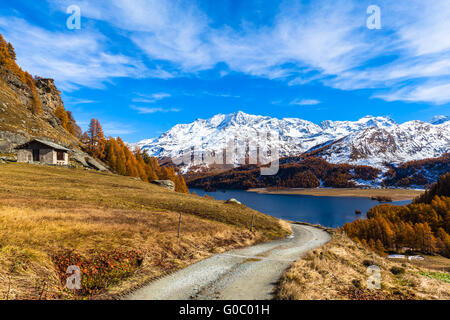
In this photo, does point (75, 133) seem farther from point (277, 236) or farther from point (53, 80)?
point (277, 236)

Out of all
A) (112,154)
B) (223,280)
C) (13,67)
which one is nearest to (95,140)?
(112,154)

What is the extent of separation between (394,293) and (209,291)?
10213 millimetres

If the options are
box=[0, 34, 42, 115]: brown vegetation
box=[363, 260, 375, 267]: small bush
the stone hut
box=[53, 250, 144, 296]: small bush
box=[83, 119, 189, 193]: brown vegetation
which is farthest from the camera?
box=[83, 119, 189, 193]: brown vegetation

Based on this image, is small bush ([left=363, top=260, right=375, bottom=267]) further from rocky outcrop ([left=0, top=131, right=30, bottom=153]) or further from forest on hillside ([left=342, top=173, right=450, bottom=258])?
rocky outcrop ([left=0, top=131, right=30, bottom=153])

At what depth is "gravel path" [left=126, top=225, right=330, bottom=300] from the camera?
1166cm

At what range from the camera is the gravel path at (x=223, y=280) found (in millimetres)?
11664

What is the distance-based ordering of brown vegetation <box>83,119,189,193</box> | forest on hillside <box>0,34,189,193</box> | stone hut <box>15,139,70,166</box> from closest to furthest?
stone hut <box>15,139,70,166</box> < forest on hillside <box>0,34,189,193</box> < brown vegetation <box>83,119,189,193</box>

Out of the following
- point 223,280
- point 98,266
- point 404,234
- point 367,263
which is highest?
point 98,266

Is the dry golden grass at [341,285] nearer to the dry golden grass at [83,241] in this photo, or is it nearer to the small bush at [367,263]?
the small bush at [367,263]

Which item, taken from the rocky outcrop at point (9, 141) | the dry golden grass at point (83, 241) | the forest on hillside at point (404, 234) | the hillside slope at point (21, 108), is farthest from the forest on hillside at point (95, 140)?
the forest on hillside at point (404, 234)

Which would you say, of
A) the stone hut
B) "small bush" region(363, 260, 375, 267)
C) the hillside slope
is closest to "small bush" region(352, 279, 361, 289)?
"small bush" region(363, 260, 375, 267)

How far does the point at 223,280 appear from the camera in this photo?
13.9 meters

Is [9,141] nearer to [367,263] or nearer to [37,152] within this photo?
[37,152]

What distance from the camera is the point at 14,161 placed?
190 ft
